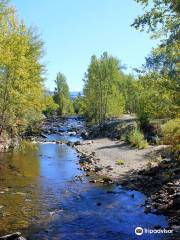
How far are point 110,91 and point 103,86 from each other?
5.67 feet

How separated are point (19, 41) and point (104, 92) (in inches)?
1645

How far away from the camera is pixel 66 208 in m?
19.9

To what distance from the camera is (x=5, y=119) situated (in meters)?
32.4

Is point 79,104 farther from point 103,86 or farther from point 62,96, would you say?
point 62,96

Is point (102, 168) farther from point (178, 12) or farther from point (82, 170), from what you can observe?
point (178, 12)

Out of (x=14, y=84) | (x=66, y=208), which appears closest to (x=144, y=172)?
(x=66, y=208)

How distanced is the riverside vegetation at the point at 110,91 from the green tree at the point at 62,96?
53.9 m

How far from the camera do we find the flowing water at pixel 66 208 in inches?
633

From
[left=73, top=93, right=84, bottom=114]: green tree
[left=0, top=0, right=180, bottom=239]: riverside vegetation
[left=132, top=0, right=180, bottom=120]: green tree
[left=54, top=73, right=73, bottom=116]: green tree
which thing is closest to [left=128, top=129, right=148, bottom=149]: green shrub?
[left=0, top=0, right=180, bottom=239]: riverside vegetation

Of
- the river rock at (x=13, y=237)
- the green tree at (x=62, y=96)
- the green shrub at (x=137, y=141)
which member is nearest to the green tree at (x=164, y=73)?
the river rock at (x=13, y=237)

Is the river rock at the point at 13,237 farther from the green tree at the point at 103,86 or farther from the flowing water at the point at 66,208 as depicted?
the green tree at the point at 103,86

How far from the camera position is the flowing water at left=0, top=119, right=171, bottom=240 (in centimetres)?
1608

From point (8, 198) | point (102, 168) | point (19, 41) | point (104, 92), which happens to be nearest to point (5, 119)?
point (19, 41)

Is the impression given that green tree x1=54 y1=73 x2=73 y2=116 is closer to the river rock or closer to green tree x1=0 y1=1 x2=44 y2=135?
green tree x1=0 y1=1 x2=44 y2=135
